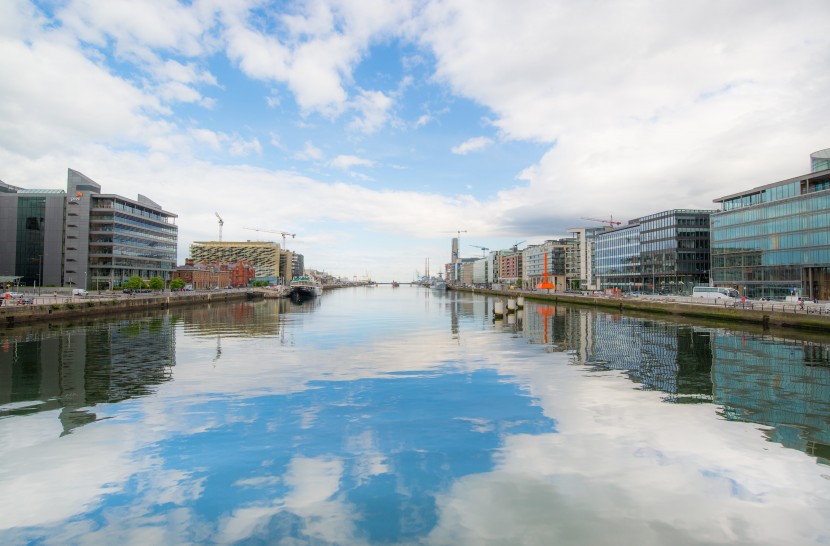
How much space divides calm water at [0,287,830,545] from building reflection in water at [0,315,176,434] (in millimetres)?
237

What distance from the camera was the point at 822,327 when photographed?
1865 inches

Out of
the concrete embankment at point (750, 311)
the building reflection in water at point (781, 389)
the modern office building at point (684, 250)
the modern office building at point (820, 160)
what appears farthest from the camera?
the modern office building at point (684, 250)

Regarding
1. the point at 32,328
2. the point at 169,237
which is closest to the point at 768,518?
the point at 32,328

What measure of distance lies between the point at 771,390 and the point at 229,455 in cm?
2535

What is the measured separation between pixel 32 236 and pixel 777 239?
17283 centimetres

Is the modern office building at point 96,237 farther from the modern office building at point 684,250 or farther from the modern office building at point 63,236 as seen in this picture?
the modern office building at point 684,250

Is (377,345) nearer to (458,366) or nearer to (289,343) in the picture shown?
(289,343)

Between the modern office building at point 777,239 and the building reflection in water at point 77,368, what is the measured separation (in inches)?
3873

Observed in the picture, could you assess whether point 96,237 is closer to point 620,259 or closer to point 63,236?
point 63,236

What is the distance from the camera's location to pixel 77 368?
29594 mm

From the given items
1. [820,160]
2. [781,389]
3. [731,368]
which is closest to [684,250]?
[820,160]

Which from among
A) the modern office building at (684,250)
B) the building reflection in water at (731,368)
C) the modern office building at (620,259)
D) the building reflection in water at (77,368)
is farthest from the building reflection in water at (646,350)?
the modern office building at (620,259)

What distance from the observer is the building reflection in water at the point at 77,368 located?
21.5 m

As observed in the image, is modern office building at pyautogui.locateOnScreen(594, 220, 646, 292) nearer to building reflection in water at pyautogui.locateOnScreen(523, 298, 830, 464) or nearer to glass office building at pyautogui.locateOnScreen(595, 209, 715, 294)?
glass office building at pyautogui.locateOnScreen(595, 209, 715, 294)
